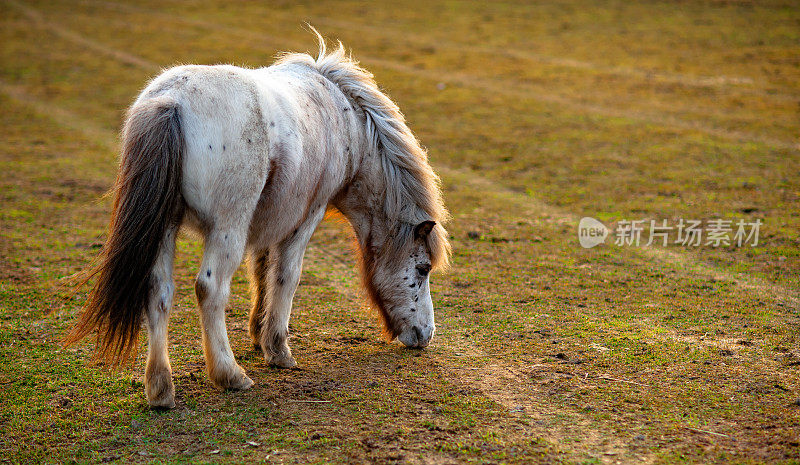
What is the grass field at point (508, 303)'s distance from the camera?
13.1 ft

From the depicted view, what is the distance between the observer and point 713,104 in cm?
1407

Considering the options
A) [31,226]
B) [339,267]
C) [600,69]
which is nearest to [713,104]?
[600,69]

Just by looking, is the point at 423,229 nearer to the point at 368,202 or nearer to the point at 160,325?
the point at 368,202

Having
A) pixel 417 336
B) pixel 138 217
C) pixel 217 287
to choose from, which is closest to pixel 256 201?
pixel 217 287

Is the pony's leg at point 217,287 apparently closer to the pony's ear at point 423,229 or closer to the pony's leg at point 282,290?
the pony's leg at point 282,290

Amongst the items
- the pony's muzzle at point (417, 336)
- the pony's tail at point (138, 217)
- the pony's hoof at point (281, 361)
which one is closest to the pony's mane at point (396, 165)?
the pony's muzzle at point (417, 336)

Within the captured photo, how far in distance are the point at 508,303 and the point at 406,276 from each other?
4.36 ft

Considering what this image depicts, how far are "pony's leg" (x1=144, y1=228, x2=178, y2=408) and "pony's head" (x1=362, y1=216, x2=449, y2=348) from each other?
161 cm

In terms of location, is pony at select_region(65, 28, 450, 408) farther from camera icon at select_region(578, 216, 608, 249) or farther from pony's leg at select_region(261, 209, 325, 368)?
camera icon at select_region(578, 216, 608, 249)

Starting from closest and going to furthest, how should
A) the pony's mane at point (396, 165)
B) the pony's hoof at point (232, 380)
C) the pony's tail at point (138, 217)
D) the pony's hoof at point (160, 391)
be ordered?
the pony's tail at point (138, 217) → the pony's hoof at point (160, 391) → the pony's hoof at point (232, 380) → the pony's mane at point (396, 165)

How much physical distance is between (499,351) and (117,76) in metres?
14.8

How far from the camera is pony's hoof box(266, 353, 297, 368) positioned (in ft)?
16.2

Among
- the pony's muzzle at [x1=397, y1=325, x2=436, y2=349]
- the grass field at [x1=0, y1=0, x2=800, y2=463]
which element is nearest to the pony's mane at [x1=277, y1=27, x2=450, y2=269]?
the pony's muzzle at [x1=397, y1=325, x2=436, y2=349]

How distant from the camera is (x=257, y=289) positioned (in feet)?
17.2
